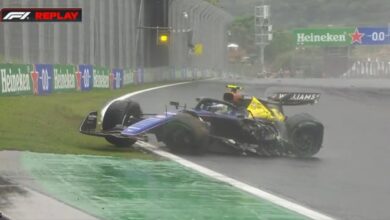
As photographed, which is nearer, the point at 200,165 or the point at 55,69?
the point at 200,165

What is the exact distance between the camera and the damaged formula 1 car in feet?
46.7

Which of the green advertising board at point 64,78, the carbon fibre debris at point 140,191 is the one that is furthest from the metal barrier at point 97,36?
the carbon fibre debris at point 140,191

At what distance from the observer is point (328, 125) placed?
2378 cm

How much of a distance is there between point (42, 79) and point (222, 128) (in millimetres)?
16545

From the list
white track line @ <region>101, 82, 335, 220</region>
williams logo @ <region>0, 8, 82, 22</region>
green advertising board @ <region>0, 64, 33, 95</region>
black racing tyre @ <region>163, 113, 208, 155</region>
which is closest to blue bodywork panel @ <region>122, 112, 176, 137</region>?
black racing tyre @ <region>163, 113, 208, 155</region>

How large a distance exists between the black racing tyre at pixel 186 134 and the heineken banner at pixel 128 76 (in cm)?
3410

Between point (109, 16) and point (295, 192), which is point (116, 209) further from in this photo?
point (109, 16)

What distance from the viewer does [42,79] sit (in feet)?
97.2

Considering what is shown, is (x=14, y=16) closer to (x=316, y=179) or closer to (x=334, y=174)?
(x=334, y=174)

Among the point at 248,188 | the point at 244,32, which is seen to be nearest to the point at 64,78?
the point at 248,188

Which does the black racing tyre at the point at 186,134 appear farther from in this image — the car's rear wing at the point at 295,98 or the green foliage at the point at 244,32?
the green foliage at the point at 244,32

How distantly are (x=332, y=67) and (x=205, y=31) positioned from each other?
33.0 metres

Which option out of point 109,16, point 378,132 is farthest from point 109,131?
point 109,16

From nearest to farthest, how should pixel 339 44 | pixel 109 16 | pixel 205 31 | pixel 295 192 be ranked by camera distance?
pixel 295 192, pixel 109 16, pixel 205 31, pixel 339 44
